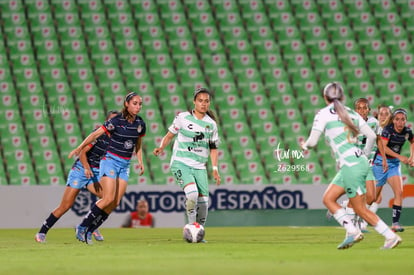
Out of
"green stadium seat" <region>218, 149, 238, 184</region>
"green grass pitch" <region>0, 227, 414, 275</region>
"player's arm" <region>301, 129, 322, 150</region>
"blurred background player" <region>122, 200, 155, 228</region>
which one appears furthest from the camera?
"green stadium seat" <region>218, 149, 238, 184</region>

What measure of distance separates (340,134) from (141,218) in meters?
10.2

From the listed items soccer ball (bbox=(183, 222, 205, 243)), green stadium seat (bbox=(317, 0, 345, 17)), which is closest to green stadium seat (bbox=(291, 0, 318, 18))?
green stadium seat (bbox=(317, 0, 345, 17))

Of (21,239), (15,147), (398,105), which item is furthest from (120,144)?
(398,105)

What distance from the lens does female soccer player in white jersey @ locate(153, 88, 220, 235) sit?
45.9ft

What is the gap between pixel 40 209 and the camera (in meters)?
21.0

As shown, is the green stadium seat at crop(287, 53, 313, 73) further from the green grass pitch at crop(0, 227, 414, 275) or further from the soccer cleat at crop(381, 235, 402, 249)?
the soccer cleat at crop(381, 235, 402, 249)

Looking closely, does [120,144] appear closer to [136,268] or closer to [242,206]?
[136,268]

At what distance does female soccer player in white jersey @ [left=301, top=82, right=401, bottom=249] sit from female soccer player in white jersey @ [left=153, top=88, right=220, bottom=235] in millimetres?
2878

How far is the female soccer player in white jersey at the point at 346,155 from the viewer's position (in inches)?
446

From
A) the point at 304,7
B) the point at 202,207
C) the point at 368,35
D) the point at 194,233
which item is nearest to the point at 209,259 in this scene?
the point at 194,233

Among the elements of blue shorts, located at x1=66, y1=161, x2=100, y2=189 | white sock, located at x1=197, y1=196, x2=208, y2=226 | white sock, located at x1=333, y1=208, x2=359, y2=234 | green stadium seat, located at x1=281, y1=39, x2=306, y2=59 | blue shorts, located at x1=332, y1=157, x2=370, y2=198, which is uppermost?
green stadium seat, located at x1=281, y1=39, x2=306, y2=59

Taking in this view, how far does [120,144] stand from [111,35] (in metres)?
12.6

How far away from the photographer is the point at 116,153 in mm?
14094

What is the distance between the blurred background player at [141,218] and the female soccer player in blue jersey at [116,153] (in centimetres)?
666
